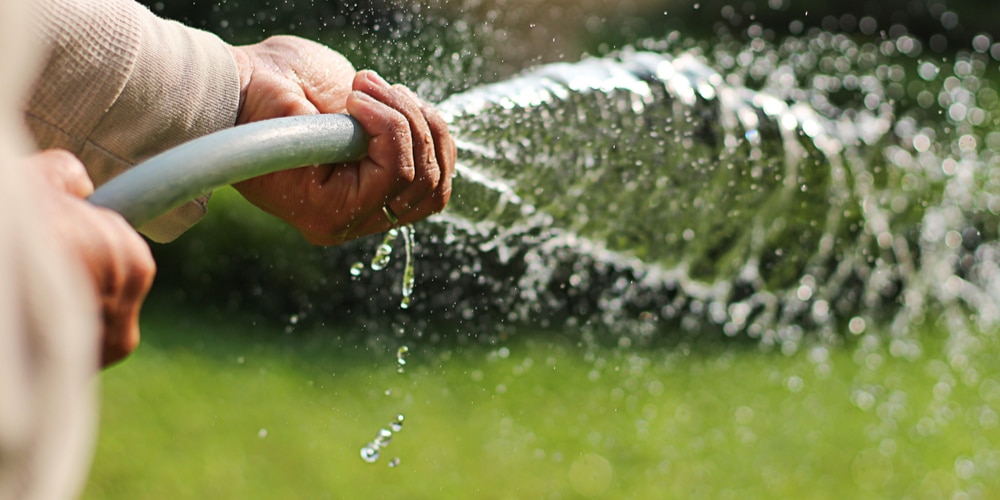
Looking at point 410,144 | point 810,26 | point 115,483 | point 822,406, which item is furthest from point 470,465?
point 810,26

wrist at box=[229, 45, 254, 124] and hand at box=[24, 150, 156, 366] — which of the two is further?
wrist at box=[229, 45, 254, 124]

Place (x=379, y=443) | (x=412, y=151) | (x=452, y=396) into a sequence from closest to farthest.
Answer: (x=412, y=151) → (x=379, y=443) → (x=452, y=396)

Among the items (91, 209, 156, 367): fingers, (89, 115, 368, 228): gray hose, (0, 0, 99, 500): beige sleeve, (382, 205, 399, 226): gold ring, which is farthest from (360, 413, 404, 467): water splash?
(0, 0, 99, 500): beige sleeve

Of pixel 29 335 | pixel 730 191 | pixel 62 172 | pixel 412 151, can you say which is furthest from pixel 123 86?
pixel 730 191

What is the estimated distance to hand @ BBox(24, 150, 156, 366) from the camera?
22.0 inches

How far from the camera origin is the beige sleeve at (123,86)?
0.97m

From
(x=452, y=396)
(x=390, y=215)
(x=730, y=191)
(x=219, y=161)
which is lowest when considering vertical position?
(x=452, y=396)

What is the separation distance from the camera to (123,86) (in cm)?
103

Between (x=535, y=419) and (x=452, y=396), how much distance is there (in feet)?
0.99

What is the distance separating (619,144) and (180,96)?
57.4 inches

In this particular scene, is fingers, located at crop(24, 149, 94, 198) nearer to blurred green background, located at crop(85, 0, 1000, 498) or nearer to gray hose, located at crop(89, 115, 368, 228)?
gray hose, located at crop(89, 115, 368, 228)

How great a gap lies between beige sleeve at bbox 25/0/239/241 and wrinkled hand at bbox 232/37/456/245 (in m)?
0.07

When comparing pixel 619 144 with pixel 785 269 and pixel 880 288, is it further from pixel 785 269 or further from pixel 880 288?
pixel 880 288

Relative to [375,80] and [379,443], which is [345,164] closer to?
[375,80]
